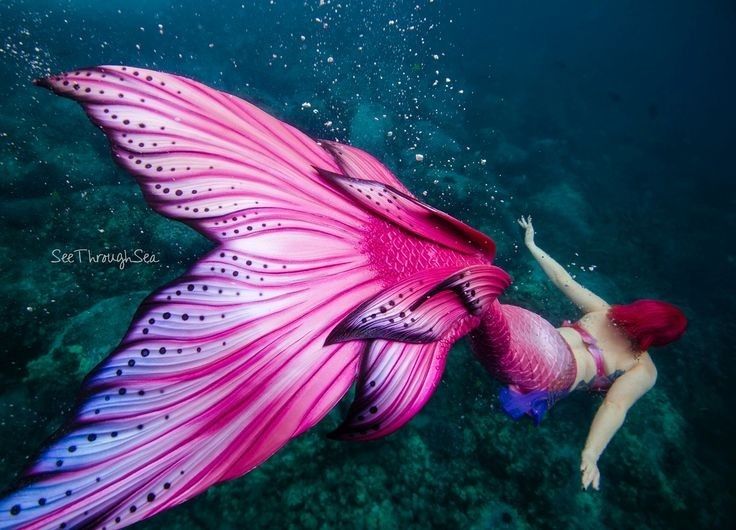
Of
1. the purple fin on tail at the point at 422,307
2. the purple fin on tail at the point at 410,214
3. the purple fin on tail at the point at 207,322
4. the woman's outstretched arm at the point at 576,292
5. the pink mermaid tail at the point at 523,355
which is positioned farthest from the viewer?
the woman's outstretched arm at the point at 576,292

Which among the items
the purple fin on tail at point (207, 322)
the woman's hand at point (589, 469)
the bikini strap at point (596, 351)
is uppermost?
the bikini strap at point (596, 351)

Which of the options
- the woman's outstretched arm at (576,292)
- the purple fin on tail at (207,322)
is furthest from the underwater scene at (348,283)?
the woman's outstretched arm at (576,292)

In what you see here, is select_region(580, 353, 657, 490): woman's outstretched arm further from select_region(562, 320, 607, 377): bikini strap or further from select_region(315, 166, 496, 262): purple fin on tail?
select_region(315, 166, 496, 262): purple fin on tail

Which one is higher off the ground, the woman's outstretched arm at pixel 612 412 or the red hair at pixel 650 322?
the red hair at pixel 650 322

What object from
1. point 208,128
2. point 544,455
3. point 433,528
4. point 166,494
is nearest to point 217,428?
point 166,494

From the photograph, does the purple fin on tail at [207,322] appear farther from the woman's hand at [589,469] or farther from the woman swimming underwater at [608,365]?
the woman's hand at [589,469]

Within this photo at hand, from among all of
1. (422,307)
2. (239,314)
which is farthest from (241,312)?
(422,307)

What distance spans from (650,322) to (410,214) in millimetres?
2767

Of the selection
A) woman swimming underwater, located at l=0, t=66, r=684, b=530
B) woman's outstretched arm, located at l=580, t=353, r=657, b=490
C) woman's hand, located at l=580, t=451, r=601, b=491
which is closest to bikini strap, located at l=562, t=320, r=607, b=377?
woman's outstretched arm, located at l=580, t=353, r=657, b=490

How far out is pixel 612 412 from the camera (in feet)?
9.58

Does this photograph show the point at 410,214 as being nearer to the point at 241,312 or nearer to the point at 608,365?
the point at 241,312

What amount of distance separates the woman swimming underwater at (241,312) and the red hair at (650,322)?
2412 mm

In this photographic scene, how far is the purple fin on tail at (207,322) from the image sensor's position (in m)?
0.64

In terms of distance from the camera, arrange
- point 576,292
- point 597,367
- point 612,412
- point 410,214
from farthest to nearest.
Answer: point 576,292 < point 597,367 < point 612,412 < point 410,214
